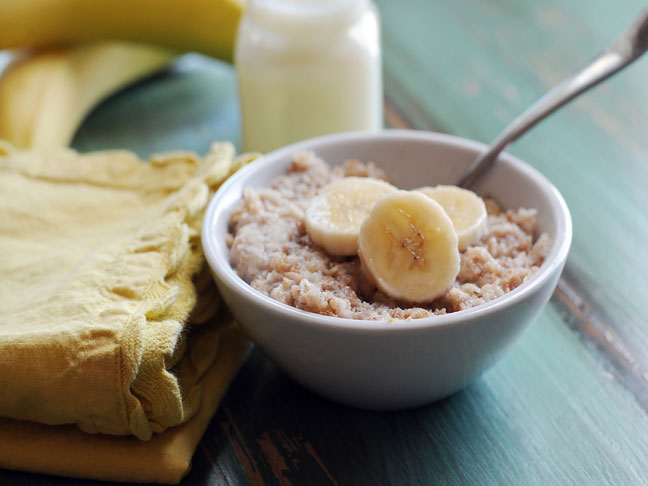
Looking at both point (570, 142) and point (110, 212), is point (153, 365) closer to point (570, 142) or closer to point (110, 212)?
point (110, 212)

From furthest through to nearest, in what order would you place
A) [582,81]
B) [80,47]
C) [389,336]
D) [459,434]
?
[80,47]
[582,81]
[459,434]
[389,336]

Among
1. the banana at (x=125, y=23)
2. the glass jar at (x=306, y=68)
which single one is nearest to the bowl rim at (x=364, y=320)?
the glass jar at (x=306, y=68)

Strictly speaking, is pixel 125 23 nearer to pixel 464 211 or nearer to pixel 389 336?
pixel 464 211

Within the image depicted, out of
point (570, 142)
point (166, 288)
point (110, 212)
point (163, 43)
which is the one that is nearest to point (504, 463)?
point (166, 288)

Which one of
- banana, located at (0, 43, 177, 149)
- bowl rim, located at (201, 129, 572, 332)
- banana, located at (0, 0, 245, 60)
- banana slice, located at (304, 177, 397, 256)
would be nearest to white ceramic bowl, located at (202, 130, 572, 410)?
bowl rim, located at (201, 129, 572, 332)

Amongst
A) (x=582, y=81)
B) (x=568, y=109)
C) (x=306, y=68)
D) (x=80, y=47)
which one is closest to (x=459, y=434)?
(x=582, y=81)

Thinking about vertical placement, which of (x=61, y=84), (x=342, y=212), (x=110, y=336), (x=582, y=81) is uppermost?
(x=582, y=81)
